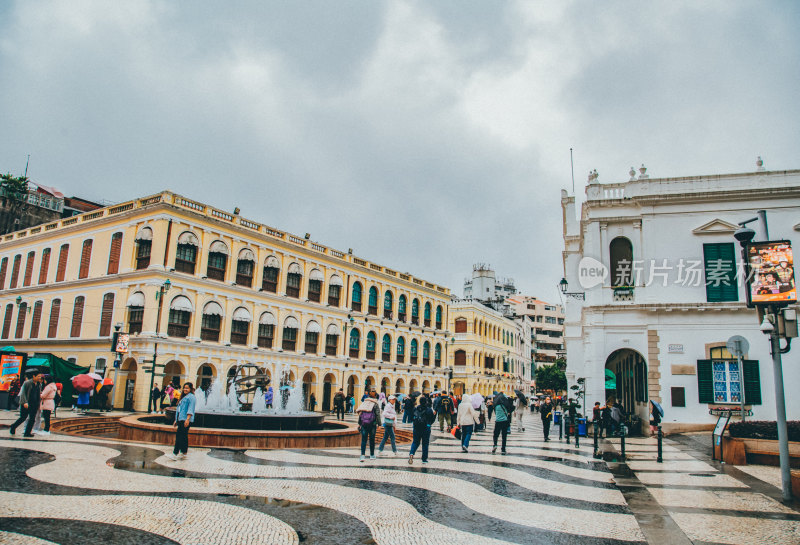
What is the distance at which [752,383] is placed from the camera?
68.2ft

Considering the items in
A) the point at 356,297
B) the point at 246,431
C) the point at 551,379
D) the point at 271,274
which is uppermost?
the point at 271,274

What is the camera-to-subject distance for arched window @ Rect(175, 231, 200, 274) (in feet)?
108

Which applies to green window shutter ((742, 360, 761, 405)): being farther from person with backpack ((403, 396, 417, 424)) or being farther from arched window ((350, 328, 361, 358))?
arched window ((350, 328, 361, 358))

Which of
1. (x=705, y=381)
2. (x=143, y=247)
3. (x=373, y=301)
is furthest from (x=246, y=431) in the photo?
(x=373, y=301)

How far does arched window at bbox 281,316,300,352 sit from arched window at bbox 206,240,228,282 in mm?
6319

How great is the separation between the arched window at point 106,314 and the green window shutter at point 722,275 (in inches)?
1230

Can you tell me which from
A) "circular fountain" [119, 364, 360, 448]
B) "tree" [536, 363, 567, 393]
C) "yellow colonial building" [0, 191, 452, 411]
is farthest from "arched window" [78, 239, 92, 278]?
"tree" [536, 363, 567, 393]

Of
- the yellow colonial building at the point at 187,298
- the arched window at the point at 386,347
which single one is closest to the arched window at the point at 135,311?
the yellow colonial building at the point at 187,298

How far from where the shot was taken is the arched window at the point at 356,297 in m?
46.6

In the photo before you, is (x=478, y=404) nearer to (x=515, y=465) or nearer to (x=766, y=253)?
(x=515, y=465)

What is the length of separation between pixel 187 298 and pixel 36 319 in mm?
12824

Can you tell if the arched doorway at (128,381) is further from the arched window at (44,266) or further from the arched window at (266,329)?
the arched window at (44,266)

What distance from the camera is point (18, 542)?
18.1 feet

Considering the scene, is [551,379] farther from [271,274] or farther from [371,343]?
[271,274]
